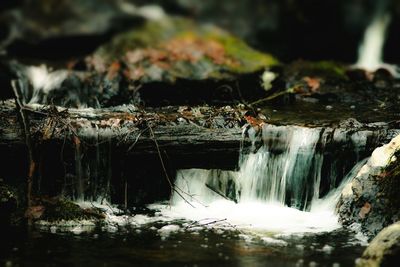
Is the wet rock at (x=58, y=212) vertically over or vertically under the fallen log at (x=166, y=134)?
under

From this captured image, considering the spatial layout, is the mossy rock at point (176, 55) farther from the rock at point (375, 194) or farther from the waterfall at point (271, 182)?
the rock at point (375, 194)

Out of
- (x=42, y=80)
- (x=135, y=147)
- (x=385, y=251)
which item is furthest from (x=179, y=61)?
(x=385, y=251)

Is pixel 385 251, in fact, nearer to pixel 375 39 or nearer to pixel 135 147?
pixel 135 147

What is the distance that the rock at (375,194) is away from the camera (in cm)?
603

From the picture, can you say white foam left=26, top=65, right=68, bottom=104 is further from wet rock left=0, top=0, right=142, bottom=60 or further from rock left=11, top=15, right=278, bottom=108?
wet rock left=0, top=0, right=142, bottom=60

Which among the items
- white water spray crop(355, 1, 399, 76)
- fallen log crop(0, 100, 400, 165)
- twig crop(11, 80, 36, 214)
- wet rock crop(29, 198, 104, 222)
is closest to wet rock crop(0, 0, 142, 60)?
fallen log crop(0, 100, 400, 165)

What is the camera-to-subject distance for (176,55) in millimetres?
11219

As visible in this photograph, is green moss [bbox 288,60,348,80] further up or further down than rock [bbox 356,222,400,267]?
further up

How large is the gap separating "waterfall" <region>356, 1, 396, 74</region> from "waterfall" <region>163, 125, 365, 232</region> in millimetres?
7070

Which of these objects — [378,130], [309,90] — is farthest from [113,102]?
[378,130]

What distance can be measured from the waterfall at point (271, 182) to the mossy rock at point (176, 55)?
288 centimetres

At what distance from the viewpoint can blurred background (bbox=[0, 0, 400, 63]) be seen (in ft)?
43.2

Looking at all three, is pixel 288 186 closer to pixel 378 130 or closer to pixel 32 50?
pixel 378 130

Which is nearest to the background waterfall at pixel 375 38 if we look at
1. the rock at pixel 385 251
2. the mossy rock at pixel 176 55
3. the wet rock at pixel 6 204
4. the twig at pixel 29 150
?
the mossy rock at pixel 176 55
